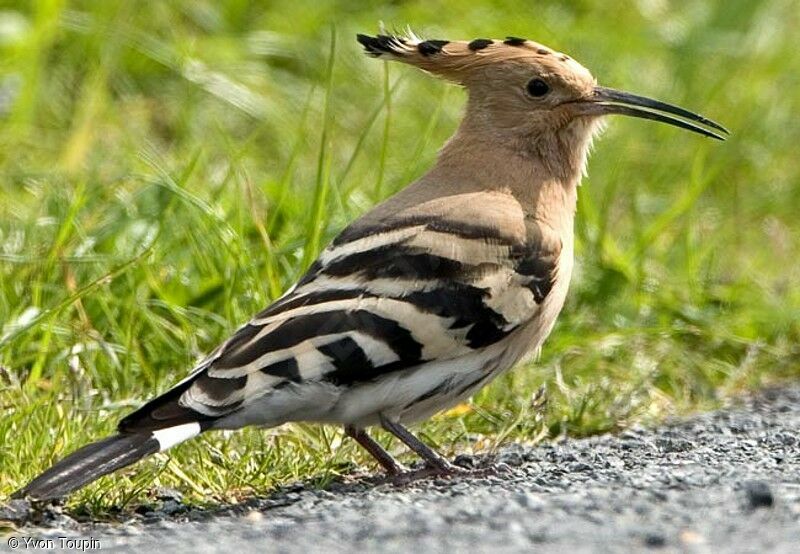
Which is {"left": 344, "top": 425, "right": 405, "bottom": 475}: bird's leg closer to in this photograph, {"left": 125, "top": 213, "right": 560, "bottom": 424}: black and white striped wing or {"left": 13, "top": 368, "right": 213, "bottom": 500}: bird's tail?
{"left": 125, "top": 213, "right": 560, "bottom": 424}: black and white striped wing

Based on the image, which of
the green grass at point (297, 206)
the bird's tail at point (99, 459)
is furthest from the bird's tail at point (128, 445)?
the green grass at point (297, 206)

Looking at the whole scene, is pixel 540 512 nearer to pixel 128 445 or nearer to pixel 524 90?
pixel 128 445

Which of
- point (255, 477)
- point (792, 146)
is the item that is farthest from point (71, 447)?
point (792, 146)

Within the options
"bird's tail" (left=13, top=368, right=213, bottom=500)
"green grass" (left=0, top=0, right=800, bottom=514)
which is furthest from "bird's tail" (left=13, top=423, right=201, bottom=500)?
"green grass" (left=0, top=0, right=800, bottom=514)

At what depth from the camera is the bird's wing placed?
3.33m

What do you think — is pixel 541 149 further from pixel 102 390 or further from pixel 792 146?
pixel 792 146

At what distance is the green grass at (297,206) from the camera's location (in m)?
3.98

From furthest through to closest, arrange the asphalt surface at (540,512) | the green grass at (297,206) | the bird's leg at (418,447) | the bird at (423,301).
→ 1. the green grass at (297,206)
2. the bird's leg at (418,447)
3. the bird at (423,301)
4. the asphalt surface at (540,512)

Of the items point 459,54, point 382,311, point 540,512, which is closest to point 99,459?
point 382,311

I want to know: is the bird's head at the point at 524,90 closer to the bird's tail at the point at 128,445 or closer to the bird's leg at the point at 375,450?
the bird's leg at the point at 375,450

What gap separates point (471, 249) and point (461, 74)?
728mm

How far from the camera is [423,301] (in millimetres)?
3475

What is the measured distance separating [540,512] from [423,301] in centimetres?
74

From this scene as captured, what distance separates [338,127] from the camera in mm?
6227
